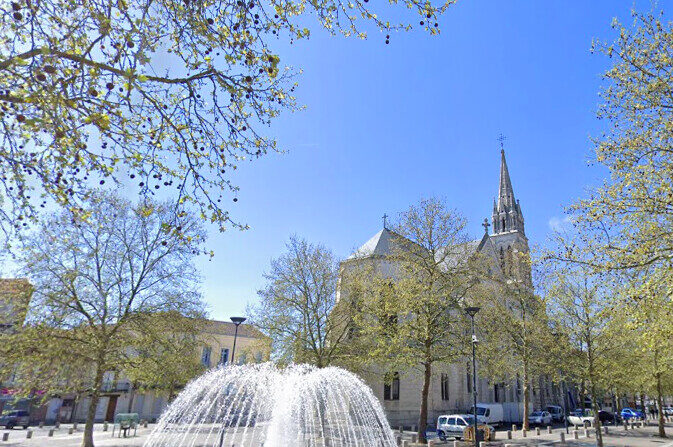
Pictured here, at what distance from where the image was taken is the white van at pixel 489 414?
35750 millimetres

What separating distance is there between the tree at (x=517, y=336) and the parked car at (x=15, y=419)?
36.6 meters

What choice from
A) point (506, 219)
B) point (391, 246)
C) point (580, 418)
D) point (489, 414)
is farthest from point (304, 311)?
point (506, 219)

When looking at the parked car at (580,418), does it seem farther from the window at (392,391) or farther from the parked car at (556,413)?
the window at (392,391)

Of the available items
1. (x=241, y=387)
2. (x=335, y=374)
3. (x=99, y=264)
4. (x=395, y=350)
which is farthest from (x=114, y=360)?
(x=395, y=350)

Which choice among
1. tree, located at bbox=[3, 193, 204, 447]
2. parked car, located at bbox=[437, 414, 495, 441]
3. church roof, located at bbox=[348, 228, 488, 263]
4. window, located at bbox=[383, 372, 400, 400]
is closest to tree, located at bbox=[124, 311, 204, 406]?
tree, located at bbox=[3, 193, 204, 447]

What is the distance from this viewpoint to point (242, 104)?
843 centimetres

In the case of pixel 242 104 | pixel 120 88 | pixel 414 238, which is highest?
pixel 414 238

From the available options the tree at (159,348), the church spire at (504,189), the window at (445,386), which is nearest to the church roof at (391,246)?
the tree at (159,348)

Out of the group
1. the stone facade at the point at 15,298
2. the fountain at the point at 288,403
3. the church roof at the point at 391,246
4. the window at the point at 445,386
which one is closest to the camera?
the fountain at the point at 288,403

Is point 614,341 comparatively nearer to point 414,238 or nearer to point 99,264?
point 414,238

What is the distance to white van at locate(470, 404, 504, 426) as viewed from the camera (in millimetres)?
35750

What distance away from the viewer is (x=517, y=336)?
3103cm

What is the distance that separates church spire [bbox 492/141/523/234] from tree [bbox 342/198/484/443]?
53749 millimetres

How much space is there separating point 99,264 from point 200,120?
15977 mm
